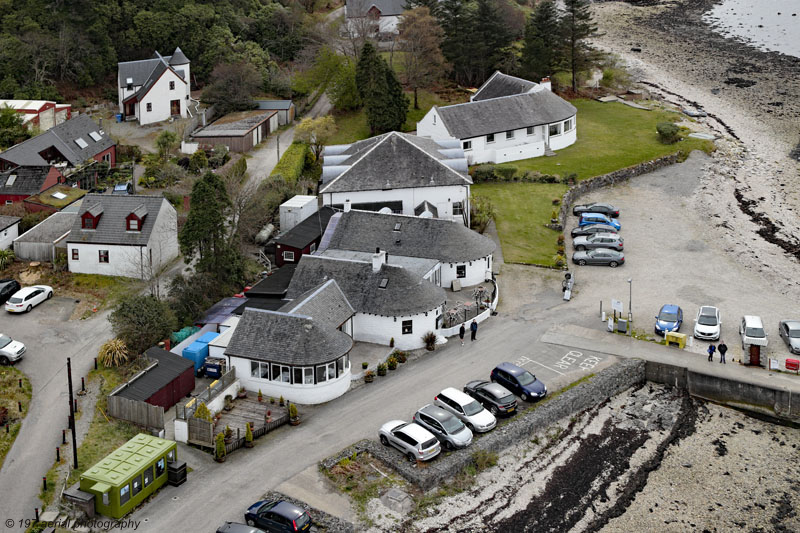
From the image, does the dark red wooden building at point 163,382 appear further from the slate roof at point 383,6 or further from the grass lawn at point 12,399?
the slate roof at point 383,6

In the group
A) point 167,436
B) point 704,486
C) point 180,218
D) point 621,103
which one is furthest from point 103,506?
point 621,103

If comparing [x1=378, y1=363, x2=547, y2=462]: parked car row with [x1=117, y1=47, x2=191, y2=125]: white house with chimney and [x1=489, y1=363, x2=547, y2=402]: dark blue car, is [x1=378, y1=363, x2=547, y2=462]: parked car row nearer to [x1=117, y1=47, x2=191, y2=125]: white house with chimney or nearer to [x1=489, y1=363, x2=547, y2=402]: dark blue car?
[x1=489, y1=363, x2=547, y2=402]: dark blue car

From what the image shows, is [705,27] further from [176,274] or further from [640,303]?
[176,274]

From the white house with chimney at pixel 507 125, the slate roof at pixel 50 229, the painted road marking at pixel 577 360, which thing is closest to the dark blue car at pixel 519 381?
the painted road marking at pixel 577 360

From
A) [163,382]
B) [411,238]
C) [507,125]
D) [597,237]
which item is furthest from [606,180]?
[163,382]

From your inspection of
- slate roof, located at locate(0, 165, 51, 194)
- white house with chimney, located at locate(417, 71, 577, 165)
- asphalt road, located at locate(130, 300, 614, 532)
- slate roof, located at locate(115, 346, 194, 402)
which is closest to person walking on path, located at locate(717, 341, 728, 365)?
asphalt road, located at locate(130, 300, 614, 532)
